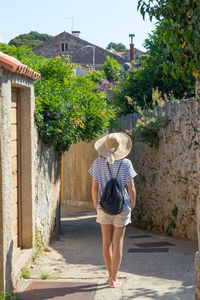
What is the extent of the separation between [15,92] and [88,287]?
257 cm

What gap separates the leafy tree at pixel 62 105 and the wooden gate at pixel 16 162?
61 centimetres

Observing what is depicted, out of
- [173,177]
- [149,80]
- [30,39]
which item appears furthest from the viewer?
[30,39]

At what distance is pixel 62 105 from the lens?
24.5 feet

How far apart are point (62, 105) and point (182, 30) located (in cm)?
374

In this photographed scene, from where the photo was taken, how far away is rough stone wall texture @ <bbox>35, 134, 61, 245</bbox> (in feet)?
22.3

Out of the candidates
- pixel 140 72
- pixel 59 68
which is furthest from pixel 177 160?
pixel 140 72

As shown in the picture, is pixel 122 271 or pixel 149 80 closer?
pixel 122 271

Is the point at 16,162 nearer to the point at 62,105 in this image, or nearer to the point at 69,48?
the point at 62,105

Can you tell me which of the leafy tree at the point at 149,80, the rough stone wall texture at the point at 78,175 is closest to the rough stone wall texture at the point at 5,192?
the leafy tree at the point at 149,80

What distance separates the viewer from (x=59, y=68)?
30.7 ft

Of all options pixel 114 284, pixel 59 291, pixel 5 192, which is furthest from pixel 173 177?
pixel 5 192

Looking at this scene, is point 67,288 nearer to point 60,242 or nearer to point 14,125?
point 14,125

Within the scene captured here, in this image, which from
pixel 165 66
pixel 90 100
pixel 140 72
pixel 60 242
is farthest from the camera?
pixel 140 72

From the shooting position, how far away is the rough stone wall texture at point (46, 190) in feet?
22.3
